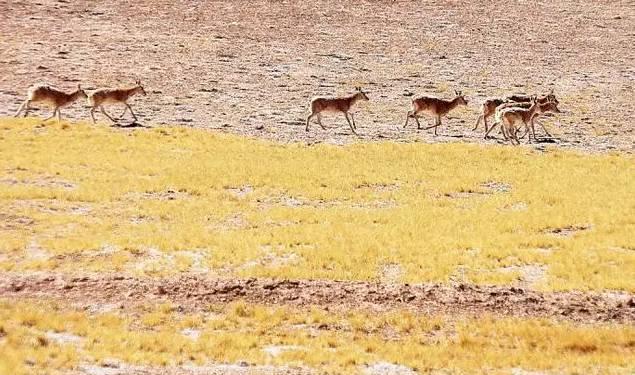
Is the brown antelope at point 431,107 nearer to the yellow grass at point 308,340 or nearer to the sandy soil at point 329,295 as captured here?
the sandy soil at point 329,295

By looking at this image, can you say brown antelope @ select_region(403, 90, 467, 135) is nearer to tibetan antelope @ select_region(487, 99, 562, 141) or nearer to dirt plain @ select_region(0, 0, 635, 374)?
dirt plain @ select_region(0, 0, 635, 374)

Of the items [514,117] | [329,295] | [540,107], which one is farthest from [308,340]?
[540,107]

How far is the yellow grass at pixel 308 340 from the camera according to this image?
1559 cm

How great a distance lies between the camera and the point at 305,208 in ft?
90.4

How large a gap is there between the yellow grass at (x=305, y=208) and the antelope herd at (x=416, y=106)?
2.07m

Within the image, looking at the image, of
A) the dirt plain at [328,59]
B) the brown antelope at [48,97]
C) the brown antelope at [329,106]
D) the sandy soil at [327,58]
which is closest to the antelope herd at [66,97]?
the brown antelope at [48,97]

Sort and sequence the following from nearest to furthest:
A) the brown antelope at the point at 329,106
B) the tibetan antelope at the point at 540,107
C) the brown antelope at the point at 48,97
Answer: the brown antelope at the point at 48,97, the tibetan antelope at the point at 540,107, the brown antelope at the point at 329,106

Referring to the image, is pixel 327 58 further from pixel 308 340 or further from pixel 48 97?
pixel 308 340

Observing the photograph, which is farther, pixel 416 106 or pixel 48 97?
pixel 416 106

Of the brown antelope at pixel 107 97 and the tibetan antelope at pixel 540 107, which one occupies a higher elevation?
the brown antelope at pixel 107 97

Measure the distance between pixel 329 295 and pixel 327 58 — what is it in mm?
35934

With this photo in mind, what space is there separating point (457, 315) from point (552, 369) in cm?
335

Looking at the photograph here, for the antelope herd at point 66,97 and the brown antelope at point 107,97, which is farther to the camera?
the brown antelope at point 107,97

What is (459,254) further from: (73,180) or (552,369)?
(73,180)
